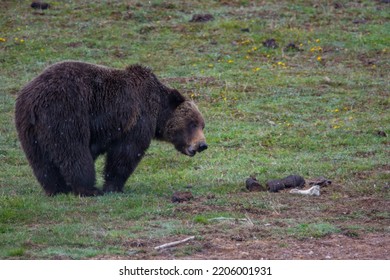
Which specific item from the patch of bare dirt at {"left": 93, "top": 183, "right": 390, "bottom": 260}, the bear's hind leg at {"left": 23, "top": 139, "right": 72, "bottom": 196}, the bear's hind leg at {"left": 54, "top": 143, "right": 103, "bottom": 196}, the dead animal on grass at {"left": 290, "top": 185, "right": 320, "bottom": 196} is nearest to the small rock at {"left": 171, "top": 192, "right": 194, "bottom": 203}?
the patch of bare dirt at {"left": 93, "top": 183, "right": 390, "bottom": 260}

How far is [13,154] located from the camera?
14422mm

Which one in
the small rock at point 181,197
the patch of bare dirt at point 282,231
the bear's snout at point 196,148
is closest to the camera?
the patch of bare dirt at point 282,231

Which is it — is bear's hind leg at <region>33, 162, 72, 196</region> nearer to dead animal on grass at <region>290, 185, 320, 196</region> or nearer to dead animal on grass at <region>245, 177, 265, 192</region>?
dead animal on grass at <region>245, 177, 265, 192</region>

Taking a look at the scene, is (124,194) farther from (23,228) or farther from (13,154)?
(13,154)

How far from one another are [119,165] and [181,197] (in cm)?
123

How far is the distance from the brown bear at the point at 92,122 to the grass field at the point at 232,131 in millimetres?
446

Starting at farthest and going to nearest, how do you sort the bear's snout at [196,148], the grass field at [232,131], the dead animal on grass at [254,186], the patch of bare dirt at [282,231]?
the bear's snout at [196,148]
the dead animal on grass at [254,186]
the grass field at [232,131]
the patch of bare dirt at [282,231]

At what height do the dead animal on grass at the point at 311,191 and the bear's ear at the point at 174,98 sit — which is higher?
the bear's ear at the point at 174,98

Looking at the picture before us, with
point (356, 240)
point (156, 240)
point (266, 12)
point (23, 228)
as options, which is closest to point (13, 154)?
point (23, 228)

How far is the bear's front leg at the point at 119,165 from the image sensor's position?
11.7 meters

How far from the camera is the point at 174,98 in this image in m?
12.4

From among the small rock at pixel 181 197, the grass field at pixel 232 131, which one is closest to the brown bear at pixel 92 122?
the grass field at pixel 232 131

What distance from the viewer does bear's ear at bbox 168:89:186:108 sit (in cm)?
1237

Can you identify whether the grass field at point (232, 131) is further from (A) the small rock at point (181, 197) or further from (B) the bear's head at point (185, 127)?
(B) the bear's head at point (185, 127)
